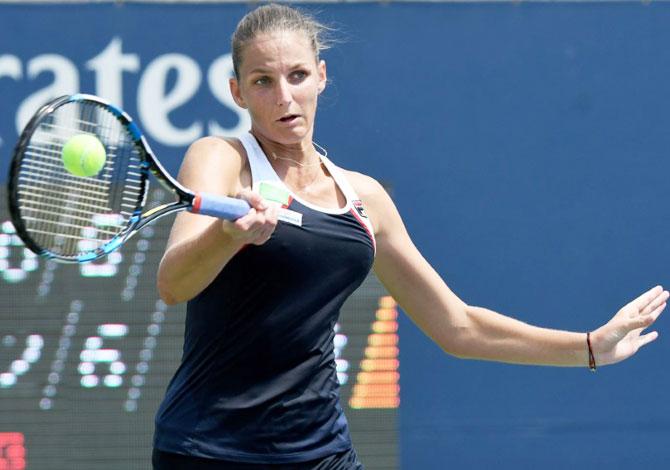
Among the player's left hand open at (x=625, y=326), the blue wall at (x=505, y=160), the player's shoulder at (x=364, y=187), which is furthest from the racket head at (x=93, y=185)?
the blue wall at (x=505, y=160)

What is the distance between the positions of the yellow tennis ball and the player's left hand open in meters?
1.16

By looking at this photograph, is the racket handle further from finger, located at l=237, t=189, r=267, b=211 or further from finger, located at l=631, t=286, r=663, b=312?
finger, located at l=631, t=286, r=663, b=312

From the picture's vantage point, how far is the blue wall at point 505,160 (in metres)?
4.38

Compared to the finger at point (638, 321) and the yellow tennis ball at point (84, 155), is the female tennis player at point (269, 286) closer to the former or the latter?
the yellow tennis ball at point (84, 155)

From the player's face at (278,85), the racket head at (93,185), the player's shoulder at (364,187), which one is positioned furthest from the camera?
the player's shoulder at (364,187)

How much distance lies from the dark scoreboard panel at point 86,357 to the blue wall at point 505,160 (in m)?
0.44

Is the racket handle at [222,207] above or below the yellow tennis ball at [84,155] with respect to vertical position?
below

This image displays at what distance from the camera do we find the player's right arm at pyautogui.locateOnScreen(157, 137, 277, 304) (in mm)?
2102

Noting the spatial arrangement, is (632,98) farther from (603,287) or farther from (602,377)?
(602,377)

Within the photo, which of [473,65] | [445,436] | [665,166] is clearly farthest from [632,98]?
[445,436]

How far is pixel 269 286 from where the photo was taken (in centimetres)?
236

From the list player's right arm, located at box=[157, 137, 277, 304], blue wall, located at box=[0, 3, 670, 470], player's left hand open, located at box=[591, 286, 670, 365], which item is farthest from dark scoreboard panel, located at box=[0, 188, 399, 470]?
player's right arm, located at box=[157, 137, 277, 304]

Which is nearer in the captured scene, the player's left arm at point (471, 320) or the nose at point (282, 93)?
the nose at point (282, 93)

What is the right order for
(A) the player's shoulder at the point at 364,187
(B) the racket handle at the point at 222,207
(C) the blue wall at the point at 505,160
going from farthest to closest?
(C) the blue wall at the point at 505,160 → (A) the player's shoulder at the point at 364,187 → (B) the racket handle at the point at 222,207
